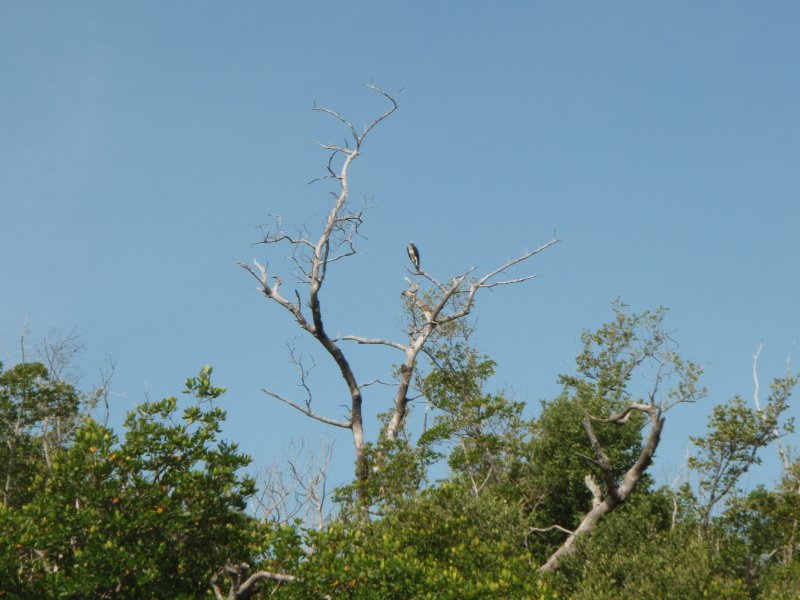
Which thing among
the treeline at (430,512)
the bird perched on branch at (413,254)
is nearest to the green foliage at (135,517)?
the treeline at (430,512)

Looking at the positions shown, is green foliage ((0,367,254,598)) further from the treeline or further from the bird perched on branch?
the bird perched on branch

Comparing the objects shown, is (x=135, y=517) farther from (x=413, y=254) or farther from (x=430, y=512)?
(x=413, y=254)

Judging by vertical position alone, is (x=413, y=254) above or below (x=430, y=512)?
above

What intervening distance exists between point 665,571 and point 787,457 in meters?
14.1

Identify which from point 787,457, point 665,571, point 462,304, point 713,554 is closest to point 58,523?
point 665,571

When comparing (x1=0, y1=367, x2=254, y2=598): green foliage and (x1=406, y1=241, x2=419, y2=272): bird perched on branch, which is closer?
(x1=0, y1=367, x2=254, y2=598): green foliage

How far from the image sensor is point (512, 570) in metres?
16.3

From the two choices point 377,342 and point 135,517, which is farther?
point 377,342

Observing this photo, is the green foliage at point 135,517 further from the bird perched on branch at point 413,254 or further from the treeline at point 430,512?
the bird perched on branch at point 413,254

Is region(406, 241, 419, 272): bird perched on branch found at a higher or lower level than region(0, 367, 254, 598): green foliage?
higher

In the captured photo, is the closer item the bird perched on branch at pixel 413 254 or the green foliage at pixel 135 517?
the green foliage at pixel 135 517

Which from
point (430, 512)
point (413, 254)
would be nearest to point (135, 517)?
point (430, 512)

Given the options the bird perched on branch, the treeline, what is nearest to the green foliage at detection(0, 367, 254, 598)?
the treeline

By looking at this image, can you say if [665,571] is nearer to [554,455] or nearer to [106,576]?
[554,455]
